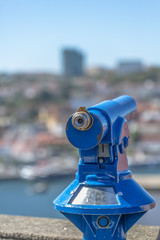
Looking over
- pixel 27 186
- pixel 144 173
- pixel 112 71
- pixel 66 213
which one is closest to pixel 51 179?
pixel 27 186

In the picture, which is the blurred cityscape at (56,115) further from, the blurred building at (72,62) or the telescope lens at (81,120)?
the telescope lens at (81,120)

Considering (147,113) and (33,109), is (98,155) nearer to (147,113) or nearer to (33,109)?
(147,113)

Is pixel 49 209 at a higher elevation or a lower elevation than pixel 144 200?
lower

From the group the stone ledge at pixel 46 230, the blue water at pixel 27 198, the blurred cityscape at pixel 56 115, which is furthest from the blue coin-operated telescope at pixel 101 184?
the blurred cityscape at pixel 56 115

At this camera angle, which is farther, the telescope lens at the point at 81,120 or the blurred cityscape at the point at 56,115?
the blurred cityscape at the point at 56,115

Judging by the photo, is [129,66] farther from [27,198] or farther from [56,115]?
[27,198]

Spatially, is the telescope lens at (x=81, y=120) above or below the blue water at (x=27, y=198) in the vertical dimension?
above
